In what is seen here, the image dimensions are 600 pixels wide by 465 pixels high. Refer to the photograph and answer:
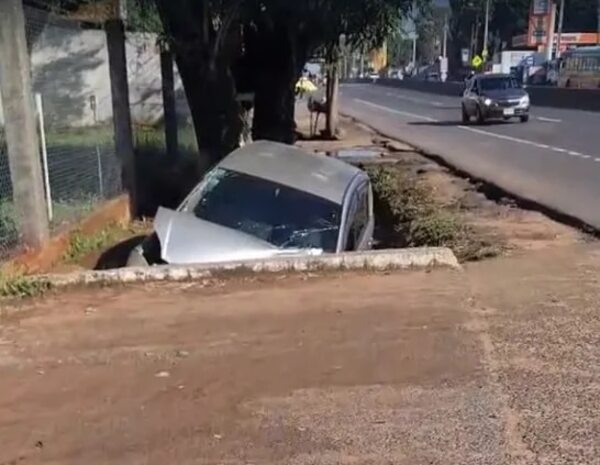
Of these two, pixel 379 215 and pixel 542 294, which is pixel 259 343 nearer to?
pixel 542 294

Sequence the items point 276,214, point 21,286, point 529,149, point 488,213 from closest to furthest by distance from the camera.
→ point 21,286, point 276,214, point 488,213, point 529,149

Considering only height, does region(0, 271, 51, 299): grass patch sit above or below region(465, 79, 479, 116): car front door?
above

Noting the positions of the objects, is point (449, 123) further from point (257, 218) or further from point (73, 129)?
point (257, 218)

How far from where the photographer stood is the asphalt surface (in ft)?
48.0

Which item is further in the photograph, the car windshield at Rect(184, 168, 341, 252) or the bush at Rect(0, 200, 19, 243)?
the bush at Rect(0, 200, 19, 243)

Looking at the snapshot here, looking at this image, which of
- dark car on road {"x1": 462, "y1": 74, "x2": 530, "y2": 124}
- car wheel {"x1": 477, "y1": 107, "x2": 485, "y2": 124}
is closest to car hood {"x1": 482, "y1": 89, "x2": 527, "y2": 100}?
dark car on road {"x1": 462, "y1": 74, "x2": 530, "y2": 124}

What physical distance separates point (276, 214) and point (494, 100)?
2781 cm

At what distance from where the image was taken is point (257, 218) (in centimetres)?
840

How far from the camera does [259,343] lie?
5.91m

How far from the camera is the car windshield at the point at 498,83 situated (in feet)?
117

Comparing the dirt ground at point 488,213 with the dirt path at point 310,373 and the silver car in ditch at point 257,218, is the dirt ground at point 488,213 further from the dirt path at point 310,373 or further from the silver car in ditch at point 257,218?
the dirt path at point 310,373

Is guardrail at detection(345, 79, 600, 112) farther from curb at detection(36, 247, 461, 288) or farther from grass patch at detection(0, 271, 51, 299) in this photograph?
grass patch at detection(0, 271, 51, 299)

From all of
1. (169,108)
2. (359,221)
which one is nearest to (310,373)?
(359,221)

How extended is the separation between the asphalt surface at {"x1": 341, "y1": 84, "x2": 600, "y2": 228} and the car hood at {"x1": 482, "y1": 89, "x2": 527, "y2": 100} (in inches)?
37.6
